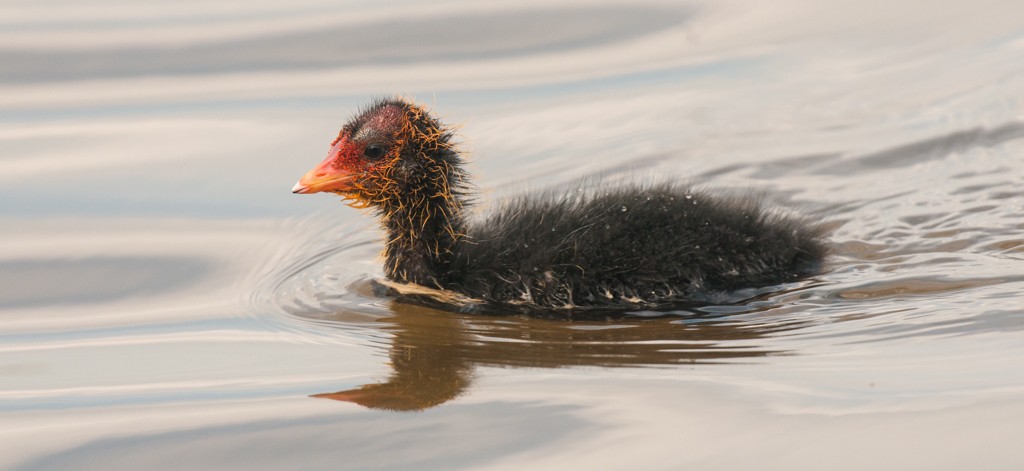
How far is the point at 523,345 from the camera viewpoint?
5449 millimetres

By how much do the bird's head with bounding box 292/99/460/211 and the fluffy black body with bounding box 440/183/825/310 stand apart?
341 millimetres

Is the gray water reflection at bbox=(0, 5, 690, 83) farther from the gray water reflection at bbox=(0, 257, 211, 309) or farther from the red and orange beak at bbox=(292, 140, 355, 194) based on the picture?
the red and orange beak at bbox=(292, 140, 355, 194)

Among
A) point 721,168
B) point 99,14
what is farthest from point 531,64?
point 99,14

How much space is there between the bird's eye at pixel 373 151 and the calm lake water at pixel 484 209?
436 millimetres

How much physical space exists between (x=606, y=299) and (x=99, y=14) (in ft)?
17.4

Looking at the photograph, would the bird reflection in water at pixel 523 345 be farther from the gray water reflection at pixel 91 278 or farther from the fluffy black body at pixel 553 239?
the gray water reflection at pixel 91 278

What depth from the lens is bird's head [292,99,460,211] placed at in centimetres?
622

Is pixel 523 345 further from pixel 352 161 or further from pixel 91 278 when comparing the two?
pixel 91 278

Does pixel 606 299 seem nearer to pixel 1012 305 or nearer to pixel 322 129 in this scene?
pixel 1012 305

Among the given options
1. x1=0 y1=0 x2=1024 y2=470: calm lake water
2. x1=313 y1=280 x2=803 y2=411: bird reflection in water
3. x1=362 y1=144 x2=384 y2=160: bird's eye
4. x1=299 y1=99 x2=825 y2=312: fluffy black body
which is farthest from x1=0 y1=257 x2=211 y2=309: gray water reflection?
x1=313 y1=280 x2=803 y2=411: bird reflection in water

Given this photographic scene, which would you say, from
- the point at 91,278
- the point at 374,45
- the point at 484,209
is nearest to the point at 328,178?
the point at 484,209

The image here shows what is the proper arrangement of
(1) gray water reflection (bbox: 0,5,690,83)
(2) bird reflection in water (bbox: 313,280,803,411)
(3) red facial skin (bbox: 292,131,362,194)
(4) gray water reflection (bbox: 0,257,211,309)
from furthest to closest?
1. (1) gray water reflection (bbox: 0,5,690,83)
2. (4) gray water reflection (bbox: 0,257,211,309)
3. (3) red facial skin (bbox: 292,131,362,194)
4. (2) bird reflection in water (bbox: 313,280,803,411)

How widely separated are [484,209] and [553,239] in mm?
788

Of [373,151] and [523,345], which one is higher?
[373,151]
